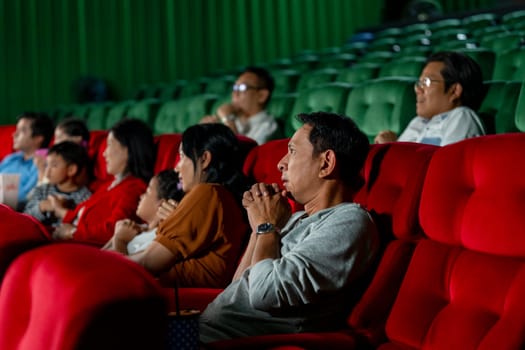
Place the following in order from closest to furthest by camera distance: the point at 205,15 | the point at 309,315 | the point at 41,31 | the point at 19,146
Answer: the point at 309,315 < the point at 19,146 < the point at 41,31 < the point at 205,15

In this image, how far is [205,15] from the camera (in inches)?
256

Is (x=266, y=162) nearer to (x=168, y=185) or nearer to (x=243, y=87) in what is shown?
(x=168, y=185)

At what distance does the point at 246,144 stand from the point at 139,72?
4423 mm

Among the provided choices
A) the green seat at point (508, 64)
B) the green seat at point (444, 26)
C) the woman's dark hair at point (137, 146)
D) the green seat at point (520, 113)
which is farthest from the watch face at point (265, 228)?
the green seat at point (444, 26)

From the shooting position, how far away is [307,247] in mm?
1242

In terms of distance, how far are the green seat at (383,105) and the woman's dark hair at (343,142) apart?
38.2 inches

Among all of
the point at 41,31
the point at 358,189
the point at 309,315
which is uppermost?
the point at 41,31

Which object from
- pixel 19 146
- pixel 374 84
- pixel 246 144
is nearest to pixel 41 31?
pixel 19 146

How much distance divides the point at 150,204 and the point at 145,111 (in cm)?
166

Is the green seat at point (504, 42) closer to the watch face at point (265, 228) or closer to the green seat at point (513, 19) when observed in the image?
the green seat at point (513, 19)

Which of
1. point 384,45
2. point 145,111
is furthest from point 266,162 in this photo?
point 384,45

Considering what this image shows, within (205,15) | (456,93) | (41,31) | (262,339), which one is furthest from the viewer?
(205,15)

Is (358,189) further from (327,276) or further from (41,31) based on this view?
(41,31)

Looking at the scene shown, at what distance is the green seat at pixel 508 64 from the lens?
101 inches
